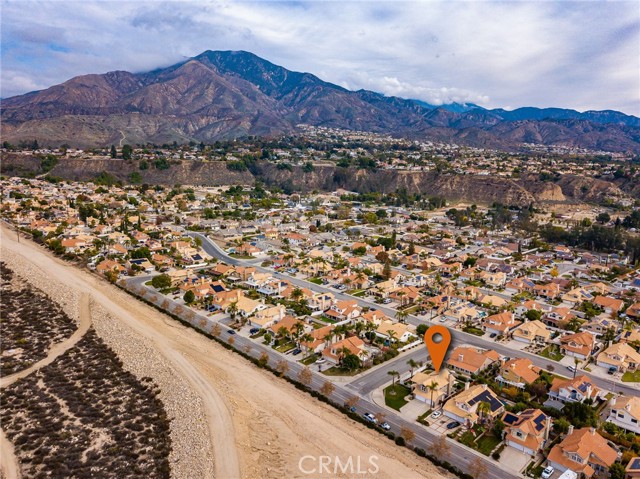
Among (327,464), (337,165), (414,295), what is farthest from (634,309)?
(337,165)

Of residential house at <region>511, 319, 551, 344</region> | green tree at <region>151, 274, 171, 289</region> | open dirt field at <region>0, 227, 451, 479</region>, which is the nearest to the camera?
open dirt field at <region>0, 227, 451, 479</region>

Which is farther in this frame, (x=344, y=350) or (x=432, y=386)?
(x=344, y=350)

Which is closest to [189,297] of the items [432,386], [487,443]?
[432,386]

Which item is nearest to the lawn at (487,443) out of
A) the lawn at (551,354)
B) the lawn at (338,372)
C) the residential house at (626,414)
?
the residential house at (626,414)

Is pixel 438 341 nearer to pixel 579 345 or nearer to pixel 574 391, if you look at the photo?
pixel 574 391

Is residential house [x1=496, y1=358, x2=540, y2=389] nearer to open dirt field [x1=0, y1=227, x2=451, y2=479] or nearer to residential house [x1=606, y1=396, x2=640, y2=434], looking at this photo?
residential house [x1=606, y1=396, x2=640, y2=434]

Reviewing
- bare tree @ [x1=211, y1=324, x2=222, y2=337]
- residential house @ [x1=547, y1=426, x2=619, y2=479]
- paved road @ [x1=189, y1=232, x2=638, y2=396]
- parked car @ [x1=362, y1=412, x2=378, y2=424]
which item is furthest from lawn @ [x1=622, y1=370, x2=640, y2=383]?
bare tree @ [x1=211, y1=324, x2=222, y2=337]
